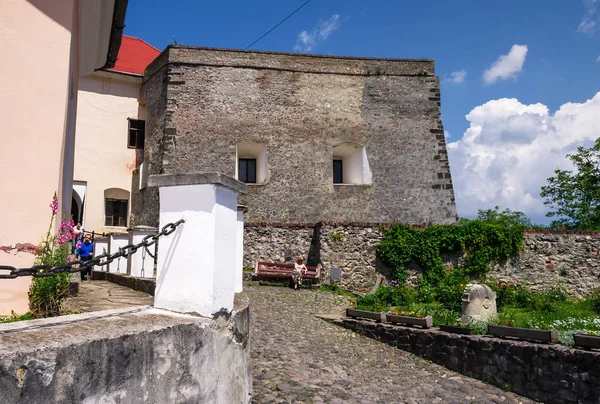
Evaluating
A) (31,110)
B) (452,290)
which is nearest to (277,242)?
(452,290)

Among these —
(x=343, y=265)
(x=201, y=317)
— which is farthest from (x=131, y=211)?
(x=201, y=317)

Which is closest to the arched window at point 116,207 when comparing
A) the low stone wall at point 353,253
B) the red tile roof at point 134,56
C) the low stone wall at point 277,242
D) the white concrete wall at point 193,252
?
the red tile roof at point 134,56

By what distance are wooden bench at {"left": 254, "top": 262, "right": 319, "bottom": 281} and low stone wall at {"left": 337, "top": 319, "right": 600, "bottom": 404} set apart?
4.93 metres

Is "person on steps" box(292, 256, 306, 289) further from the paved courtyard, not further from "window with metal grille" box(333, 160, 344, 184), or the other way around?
the paved courtyard

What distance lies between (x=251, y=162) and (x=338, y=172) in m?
3.81

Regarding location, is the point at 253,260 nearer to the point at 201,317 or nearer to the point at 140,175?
the point at 140,175

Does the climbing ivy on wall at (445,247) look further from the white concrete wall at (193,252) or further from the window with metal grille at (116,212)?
the white concrete wall at (193,252)

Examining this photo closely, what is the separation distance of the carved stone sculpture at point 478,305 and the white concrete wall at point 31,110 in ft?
26.9

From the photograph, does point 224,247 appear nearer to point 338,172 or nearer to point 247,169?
A: point 247,169

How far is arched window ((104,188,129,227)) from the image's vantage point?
2030 cm

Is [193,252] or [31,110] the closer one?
[193,252]

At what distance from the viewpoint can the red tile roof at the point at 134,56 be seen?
21.7 meters

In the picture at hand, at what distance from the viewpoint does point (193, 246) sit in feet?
11.6

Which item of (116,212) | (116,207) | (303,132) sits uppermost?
(303,132)
